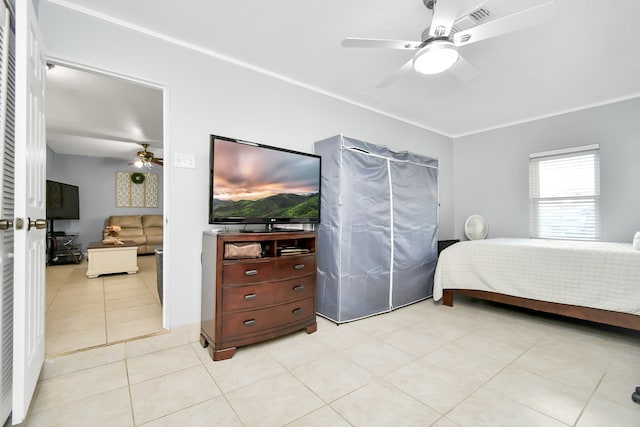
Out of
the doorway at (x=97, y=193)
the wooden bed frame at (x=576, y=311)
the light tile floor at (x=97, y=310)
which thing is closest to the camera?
the light tile floor at (x=97, y=310)

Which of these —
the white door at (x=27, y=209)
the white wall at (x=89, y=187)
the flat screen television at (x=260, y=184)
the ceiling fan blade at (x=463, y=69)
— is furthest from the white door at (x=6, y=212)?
the white wall at (x=89, y=187)

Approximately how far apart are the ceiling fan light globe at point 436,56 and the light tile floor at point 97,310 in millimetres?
2782

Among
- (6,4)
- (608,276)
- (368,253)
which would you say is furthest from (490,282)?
(6,4)

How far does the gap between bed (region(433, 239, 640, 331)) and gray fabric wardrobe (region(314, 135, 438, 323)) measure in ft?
1.42

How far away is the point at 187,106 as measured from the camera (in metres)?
2.37

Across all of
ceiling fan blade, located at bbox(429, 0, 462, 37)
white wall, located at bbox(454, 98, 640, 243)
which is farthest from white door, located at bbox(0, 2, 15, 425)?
white wall, located at bbox(454, 98, 640, 243)

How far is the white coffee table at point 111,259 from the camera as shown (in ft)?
14.3

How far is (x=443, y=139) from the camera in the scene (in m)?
4.95

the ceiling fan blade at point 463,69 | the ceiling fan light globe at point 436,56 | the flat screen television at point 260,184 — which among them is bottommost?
the flat screen television at point 260,184

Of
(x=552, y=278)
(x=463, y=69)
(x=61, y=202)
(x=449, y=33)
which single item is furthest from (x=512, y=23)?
(x=61, y=202)

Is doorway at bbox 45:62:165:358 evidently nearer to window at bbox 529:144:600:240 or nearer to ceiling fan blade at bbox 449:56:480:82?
ceiling fan blade at bbox 449:56:480:82

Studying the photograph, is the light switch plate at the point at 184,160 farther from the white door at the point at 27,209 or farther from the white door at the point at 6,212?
the white door at the point at 6,212

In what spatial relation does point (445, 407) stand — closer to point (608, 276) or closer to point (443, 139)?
point (608, 276)

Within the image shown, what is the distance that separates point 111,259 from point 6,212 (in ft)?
12.1
